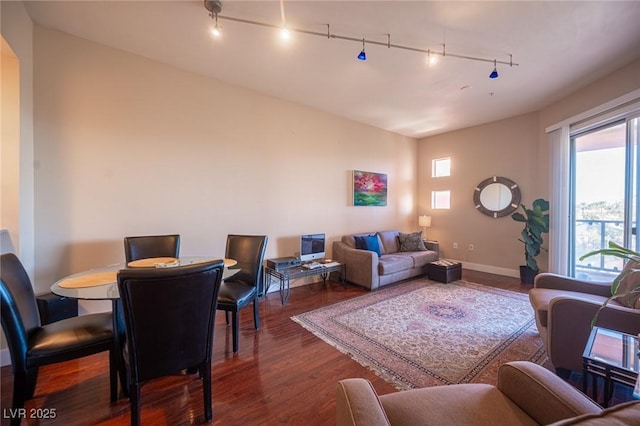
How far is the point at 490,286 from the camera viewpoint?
4160 mm

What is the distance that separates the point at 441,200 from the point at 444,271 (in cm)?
213

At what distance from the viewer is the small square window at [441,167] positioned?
5779 mm

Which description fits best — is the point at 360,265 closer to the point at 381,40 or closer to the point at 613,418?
the point at 381,40

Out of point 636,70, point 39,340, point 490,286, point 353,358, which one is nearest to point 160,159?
point 39,340

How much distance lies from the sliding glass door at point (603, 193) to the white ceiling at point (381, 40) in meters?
0.78

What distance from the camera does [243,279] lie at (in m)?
2.80

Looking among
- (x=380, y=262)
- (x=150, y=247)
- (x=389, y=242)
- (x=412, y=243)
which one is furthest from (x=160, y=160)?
(x=412, y=243)

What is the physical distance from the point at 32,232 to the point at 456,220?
254 inches

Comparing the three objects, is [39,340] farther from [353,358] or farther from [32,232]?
[353,358]

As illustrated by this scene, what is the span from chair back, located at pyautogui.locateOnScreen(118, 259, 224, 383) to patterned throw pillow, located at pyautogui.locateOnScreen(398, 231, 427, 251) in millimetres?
4236

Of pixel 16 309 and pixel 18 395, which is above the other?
pixel 16 309

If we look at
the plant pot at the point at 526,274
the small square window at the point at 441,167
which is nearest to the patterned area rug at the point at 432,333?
the plant pot at the point at 526,274

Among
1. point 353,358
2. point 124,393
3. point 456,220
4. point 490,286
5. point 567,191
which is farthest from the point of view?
point 456,220

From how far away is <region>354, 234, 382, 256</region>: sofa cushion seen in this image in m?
4.50
